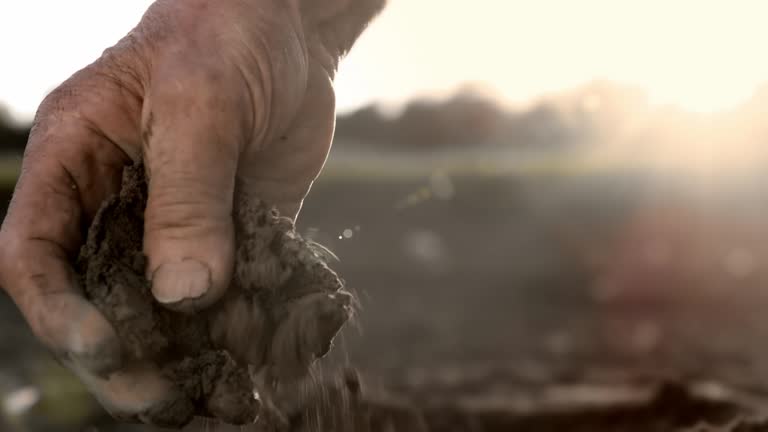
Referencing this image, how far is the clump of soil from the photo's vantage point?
68.7 inches

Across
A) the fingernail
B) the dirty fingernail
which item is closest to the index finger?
the dirty fingernail

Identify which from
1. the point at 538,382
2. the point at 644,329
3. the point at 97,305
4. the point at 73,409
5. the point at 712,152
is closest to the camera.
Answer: the point at 97,305

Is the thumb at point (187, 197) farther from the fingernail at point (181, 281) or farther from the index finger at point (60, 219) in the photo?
the index finger at point (60, 219)

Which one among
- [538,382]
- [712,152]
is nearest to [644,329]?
[712,152]

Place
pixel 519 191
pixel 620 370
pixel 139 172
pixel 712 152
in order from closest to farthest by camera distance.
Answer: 1. pixel 139 172
2. pixel 620 370
3. pixel 712 152
4. pixel 519 191

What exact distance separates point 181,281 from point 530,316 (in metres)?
10.5

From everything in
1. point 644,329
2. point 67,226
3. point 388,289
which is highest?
point 67,226

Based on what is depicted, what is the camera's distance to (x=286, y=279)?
1788mm

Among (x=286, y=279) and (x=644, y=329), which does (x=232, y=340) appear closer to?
(x=286, y=279)

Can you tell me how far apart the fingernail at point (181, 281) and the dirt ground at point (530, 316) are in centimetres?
50

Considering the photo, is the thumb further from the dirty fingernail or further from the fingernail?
the dirty fingernail

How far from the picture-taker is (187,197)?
1.75 meters

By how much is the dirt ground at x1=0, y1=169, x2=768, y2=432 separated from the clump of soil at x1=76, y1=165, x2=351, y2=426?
14.2 inches

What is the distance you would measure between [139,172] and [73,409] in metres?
2.91
